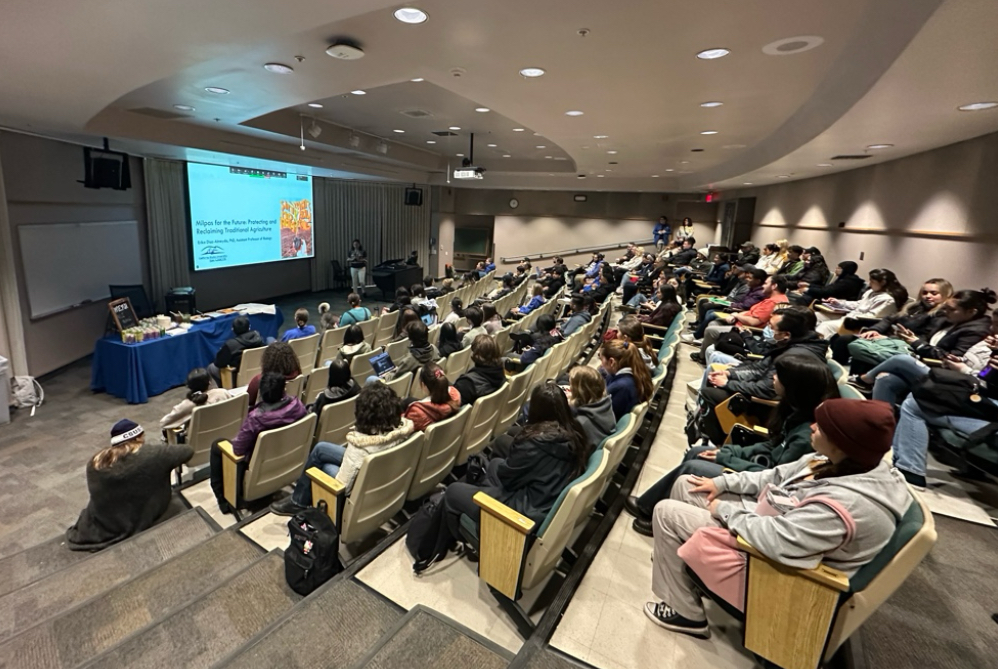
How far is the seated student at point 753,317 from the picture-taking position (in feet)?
18.1

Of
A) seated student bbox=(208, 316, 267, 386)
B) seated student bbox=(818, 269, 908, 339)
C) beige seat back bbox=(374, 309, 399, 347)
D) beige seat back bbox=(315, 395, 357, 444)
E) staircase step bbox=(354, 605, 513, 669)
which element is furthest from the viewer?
beige seat back bbox=(374, 309, 399, 347)

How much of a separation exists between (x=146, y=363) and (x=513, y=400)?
5.22 meters

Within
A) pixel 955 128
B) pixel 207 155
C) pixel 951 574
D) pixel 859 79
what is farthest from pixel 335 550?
pixel 207 155

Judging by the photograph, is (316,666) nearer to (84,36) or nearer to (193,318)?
(84,36)

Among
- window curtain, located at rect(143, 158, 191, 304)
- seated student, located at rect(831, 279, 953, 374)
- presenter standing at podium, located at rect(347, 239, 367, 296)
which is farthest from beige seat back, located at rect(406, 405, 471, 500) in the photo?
presenter standing at podium, located at rect(347, 239, 367, 296)

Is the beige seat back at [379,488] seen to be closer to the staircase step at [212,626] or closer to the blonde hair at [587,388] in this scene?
the staircase step at [212,626]

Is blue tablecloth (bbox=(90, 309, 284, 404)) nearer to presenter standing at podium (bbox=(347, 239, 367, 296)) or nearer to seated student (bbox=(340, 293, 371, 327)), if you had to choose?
seated student (bbox=(340, 293, 371, 327))

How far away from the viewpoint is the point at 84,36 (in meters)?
2.81

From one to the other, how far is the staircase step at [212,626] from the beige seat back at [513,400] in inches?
79.7

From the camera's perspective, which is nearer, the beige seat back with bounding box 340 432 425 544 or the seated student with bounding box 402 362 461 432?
the beige seat back with bounding box 340 432 425 544

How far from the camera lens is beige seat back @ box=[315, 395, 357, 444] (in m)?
3.77

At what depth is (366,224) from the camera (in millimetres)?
15891

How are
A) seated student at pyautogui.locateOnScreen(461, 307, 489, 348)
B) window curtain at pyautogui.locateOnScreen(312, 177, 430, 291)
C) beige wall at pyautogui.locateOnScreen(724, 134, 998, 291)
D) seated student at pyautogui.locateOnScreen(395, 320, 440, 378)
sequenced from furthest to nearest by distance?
1. window curtain at pyautogui.locateOnScreen(312, 177, 430, 291)
2. seated student at pyautogui.locateOnScreen(461, 307, 489, 348)
3. seated student at pyautogui.locateOnScreen(395, 320, 440, 378)
4. beige wall at pyautogui.locateOnScreen(724, 134, 998, 291)

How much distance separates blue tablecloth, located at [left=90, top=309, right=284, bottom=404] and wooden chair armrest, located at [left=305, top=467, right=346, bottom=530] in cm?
487
